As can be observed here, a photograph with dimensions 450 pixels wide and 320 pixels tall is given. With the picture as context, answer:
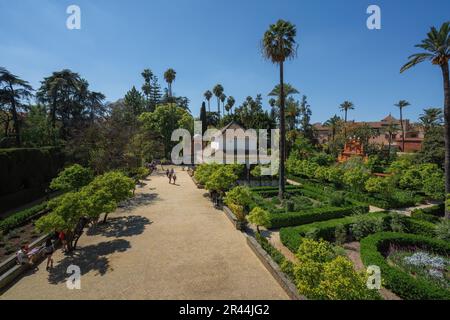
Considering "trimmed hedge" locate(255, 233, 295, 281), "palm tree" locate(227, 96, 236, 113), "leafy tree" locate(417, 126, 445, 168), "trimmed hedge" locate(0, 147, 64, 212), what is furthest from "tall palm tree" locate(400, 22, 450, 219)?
"palm tree" locate(227, 96, 236, 113)

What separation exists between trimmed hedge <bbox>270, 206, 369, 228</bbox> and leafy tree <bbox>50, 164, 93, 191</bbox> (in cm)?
1590

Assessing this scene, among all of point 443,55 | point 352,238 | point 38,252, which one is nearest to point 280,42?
point 443,55

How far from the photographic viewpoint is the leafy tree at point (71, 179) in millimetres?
19062

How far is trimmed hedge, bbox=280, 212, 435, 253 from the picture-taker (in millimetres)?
13059

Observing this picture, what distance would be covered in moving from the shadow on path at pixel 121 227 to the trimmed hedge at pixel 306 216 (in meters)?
9.10

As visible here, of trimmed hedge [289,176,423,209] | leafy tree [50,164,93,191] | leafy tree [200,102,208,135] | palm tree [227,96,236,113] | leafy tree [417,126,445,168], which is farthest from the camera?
→ palm tree [227,96,236,113]

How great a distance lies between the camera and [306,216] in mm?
16641

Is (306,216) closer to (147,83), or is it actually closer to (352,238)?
(352,238)

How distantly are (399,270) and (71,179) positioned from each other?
72.6ft

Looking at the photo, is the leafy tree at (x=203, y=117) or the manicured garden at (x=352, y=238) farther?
the leafy tree at (x=203, y=117)

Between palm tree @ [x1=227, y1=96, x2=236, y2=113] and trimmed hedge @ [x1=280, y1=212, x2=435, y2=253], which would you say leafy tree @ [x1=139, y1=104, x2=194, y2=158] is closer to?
palm tree @ [x1=227, y1=96, x2=236, y2=113]

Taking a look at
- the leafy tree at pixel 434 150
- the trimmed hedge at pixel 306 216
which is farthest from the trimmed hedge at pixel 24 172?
the leafy tree at pixel 434 150

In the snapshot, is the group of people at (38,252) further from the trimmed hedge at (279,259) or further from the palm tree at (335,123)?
the palm tree at (335,123)
